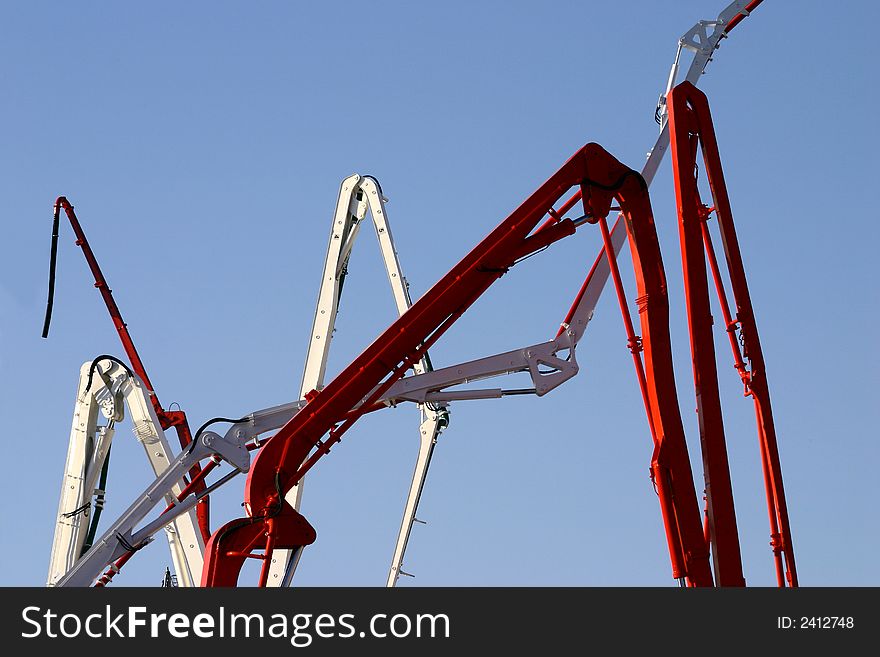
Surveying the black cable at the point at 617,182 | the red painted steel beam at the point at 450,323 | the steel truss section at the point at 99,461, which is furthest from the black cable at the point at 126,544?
the black cable at the point at 617,182

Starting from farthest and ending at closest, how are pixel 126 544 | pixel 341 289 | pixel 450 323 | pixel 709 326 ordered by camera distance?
pixel 341 289 → pixel 126 544 → pixel 450 323 → pixel 709 326

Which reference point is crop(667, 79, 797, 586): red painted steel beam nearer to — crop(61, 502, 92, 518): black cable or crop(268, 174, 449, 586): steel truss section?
crop(268, 174, 449, 586): steel truss section

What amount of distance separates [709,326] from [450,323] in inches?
158

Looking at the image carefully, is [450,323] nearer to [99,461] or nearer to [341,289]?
[341,289]

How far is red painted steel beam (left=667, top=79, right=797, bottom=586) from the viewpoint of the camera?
2205 centimetres

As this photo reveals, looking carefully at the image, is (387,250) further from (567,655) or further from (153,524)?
(567,655)

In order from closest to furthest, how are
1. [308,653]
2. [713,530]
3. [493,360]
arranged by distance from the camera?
[308,653]
[713,530]
[493,360]

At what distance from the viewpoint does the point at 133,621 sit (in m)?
15.9

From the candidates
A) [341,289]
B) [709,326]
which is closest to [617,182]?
[709,326]

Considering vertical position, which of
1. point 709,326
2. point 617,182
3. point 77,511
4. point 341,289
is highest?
point 341,289

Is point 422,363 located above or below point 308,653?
above

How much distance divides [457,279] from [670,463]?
4351 millimetres

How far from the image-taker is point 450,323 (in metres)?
23.8

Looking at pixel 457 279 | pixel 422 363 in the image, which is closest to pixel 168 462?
pixel 422 363
